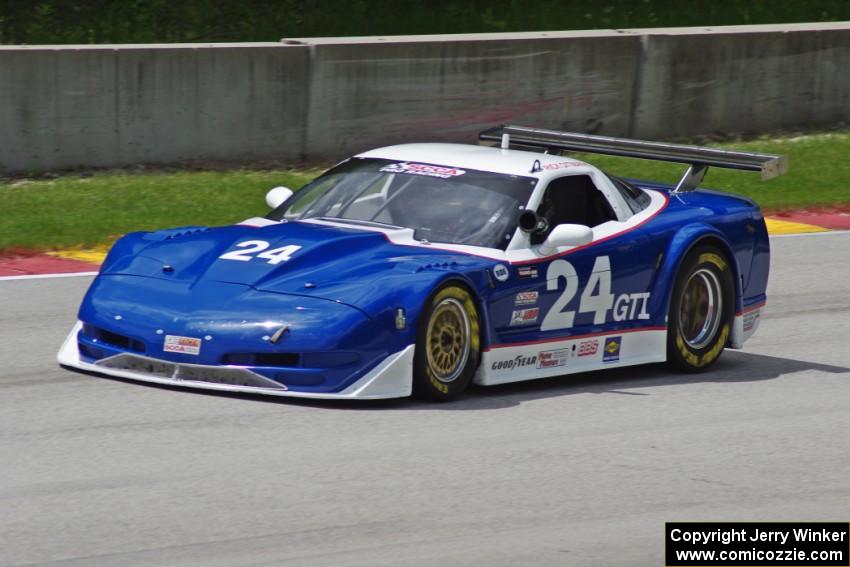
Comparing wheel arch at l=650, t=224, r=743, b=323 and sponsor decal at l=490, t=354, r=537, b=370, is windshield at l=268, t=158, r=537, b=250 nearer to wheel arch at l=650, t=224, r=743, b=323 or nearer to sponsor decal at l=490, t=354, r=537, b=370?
sponsor decal at l=490, t=354, r=537, b=370

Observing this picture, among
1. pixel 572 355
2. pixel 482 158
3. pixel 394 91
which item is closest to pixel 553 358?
pixel 572 355

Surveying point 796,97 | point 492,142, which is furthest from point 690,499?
point 796,97

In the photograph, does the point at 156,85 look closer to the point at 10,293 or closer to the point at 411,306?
the point at 10,293

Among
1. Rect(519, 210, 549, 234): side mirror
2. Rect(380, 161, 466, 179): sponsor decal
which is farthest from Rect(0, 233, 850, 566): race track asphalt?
Rect(380, 161, 466, 179): sponsor decal

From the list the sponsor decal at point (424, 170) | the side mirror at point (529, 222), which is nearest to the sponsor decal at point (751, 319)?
the side mirror at point (529, 222)

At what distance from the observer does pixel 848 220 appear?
1641cm

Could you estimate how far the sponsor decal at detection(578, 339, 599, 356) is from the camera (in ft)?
30.8

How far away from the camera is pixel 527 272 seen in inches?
354

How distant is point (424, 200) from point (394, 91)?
22.9 ft

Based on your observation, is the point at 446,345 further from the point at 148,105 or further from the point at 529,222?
the point at 148,105

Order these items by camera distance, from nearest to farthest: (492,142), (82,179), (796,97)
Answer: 1. (492,142)
2. (82,179)
3. (796,97)

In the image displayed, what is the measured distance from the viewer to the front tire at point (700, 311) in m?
10.0

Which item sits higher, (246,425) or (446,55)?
(446,55)

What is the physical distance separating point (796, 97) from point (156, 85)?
25.6 ft
